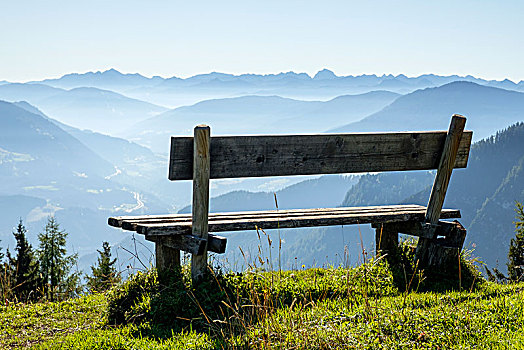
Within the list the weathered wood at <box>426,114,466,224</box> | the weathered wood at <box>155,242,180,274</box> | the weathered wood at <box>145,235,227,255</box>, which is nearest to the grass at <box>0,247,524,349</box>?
the weathered wood at <box>155,242,180,274</box>

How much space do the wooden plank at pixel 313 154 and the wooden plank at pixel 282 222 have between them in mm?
480

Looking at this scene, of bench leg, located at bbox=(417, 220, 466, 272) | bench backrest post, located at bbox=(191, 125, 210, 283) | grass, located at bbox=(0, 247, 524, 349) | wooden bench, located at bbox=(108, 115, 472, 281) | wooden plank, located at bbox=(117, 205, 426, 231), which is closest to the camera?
grass, located at bbox=(0, 247, 524, 349)

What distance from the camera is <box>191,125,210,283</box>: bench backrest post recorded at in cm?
459

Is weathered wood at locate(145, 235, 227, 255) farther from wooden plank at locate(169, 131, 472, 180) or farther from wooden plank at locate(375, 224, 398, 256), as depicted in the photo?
wooden plank at locate(375, 224, 398, 256)

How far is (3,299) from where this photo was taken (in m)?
6.04

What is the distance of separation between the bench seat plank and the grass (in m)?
0.46

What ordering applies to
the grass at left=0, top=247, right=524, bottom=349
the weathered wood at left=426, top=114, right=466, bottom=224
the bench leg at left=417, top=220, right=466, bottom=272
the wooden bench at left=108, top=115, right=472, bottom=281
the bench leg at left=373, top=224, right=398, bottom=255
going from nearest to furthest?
the grass at left=0, top=247, right=524, bottom=349 < the wooden bench at left=108, top=115, right=472, bottom=281 < the weathered wood at left=426, top=114, right=466, bottom=224 < the bench leg at left=417, top=220, right=466, bottom=272 < the bench leg at left=373, top=224, right=398, bottom=255

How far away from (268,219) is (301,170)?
1.99 ft


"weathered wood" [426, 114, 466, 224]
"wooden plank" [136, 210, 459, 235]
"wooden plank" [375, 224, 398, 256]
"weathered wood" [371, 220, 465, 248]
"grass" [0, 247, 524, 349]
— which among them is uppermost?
"weathered wood" [426, 114, 466, 224]

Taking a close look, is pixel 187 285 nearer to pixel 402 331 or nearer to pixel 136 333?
pixel 136 333

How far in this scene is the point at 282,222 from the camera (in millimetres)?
5156

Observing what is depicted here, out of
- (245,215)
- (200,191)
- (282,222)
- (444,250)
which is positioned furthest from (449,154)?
(200,191)

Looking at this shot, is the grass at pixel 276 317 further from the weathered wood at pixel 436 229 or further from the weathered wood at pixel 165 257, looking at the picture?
the weathered wood at pixel 436 229

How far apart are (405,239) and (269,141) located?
2605 mm
